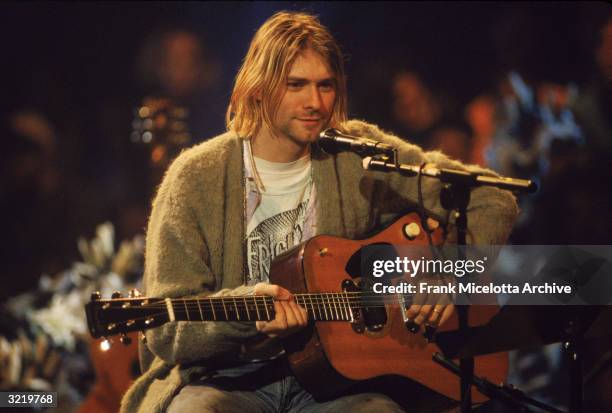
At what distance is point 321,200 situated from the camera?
2566 mm

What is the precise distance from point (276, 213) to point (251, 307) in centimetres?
49

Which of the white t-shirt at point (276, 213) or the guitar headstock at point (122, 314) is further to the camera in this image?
the white t-shirt at point (276, 213)

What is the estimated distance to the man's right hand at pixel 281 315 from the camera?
211cm

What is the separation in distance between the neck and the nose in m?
0.16

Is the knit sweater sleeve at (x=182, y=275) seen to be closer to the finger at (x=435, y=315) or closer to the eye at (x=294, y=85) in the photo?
the eye at (x=294, y=85)

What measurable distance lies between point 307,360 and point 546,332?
69cm

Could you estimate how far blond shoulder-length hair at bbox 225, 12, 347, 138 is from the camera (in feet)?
8.30

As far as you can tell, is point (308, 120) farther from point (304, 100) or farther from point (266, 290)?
point (266, 290)

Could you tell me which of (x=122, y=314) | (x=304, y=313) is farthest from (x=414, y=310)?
(x=122, y=314)

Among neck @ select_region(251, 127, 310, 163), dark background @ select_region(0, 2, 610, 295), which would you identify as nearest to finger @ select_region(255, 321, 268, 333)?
→ neck @ select_region(251, 127, 310, 163)

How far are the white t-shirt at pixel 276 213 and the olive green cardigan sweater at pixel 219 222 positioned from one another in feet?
0.16

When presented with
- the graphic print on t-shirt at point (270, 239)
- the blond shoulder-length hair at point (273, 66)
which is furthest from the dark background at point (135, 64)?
the graphic print on t-shirt at point (270, 239)

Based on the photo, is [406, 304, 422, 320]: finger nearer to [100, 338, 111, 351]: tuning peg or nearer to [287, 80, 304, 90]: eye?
[287, 80, 304, 90]: eye

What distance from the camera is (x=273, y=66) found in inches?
99.4
